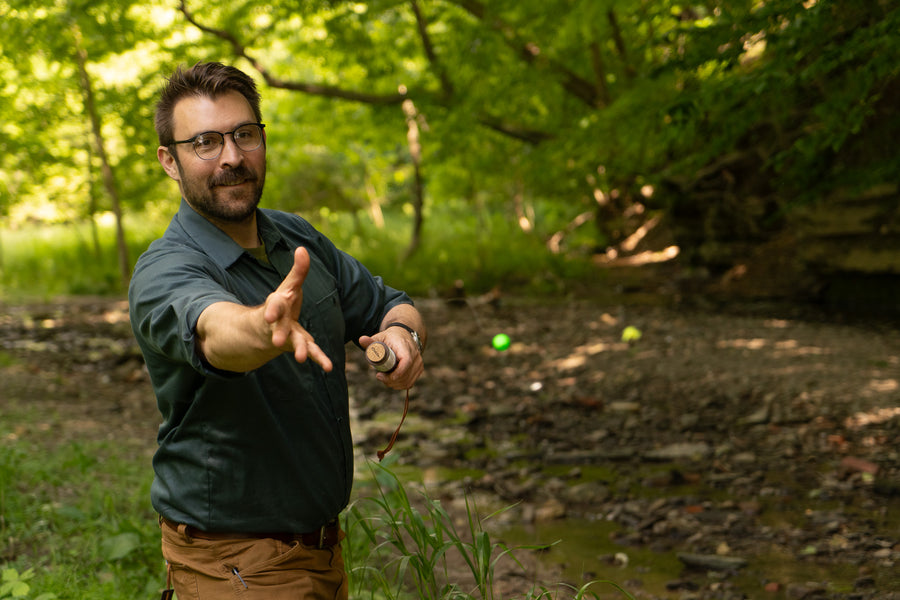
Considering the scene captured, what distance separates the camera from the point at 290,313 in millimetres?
1425

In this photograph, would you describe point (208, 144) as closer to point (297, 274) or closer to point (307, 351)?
point (297, 274)

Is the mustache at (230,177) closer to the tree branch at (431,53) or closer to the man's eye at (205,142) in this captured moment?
the man's eye at (205,142)

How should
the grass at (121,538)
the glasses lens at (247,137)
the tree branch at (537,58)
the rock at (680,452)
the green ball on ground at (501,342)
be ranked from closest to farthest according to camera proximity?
the glasses lens at (247,137) < the grass at (121,538) < the rock at (680,452) < the green ball on ground at (501,342) < the tree branch at (537,58)

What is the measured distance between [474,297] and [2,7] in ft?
24.4

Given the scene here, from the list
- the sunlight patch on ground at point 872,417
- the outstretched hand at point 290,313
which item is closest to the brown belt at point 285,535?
the outstretched hand at point 290,313

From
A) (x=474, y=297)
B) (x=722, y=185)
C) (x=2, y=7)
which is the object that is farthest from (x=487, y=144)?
(x=2, y=7)

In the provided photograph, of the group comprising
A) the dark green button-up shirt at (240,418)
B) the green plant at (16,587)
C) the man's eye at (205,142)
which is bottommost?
the green plant at (16,587)

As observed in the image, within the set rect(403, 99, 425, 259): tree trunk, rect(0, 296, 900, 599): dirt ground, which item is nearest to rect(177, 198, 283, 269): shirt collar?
rect(0, 296, 900, 599): dirt ground

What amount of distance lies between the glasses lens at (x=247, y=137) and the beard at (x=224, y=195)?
71 mm

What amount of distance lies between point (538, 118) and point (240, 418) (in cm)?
1112

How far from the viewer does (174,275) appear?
178 centimetres

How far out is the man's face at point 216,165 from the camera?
204cm

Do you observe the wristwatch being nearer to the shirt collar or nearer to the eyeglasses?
the shirt collar

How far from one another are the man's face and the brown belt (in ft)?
2.61
